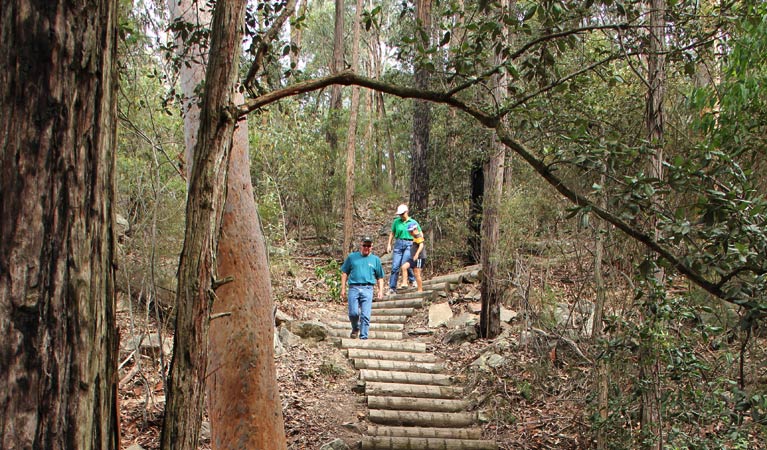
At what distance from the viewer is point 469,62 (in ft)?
13.7

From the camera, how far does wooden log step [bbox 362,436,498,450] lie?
7664mm

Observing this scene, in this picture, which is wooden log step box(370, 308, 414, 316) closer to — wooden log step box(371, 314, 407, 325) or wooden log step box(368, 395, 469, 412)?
wooden log step box(371, 314, 407, 325)

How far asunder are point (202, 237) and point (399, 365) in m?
7.69

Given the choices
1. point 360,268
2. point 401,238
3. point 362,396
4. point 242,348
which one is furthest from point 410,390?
point 242,348

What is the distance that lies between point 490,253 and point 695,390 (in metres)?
5.68

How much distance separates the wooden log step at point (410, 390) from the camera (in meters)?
9.09

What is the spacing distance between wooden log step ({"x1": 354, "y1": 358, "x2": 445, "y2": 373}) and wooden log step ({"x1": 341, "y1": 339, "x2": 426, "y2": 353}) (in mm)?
514

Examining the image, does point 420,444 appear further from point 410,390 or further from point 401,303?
point 401,303

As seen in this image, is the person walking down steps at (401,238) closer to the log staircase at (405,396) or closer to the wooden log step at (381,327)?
the log staircase at (405,396)

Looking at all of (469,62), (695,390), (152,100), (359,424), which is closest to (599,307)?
(695,390)

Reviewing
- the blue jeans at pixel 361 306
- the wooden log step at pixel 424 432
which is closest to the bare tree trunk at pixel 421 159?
the blue jeans at pixel 361 306

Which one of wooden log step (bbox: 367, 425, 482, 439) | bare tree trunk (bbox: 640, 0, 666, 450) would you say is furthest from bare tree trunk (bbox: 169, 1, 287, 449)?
bare tree trunk (bbox: 640, 0, 666, 450)

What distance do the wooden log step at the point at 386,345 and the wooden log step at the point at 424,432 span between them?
265 centimetres

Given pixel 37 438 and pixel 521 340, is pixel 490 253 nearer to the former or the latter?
pixel 521 340
